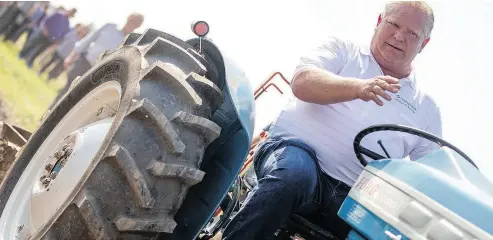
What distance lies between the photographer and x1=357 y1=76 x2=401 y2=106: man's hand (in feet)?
5.46

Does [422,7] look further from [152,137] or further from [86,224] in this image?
[86,224]

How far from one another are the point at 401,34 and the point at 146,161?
4.82 ft

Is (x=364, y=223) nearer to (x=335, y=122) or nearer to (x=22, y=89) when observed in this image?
(x=335, y=122)

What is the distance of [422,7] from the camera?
247 cm

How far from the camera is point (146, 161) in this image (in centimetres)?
157

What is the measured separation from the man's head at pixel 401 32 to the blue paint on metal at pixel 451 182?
103 centimetres

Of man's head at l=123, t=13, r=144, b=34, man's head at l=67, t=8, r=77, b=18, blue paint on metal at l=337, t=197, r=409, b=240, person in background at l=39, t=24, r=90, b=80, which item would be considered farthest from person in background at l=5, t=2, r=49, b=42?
blue paint on metal at l=337, t=197, r=409, b=240

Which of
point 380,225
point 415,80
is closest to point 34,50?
point 415,80

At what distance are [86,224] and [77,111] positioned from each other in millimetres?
933

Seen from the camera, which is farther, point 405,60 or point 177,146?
point 405,60

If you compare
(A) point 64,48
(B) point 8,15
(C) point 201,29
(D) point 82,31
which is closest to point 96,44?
(D) point 82,31

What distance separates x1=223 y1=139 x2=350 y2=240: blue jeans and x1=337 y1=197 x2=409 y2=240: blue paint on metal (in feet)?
0.96

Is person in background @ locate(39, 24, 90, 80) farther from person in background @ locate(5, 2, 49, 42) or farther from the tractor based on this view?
the tractor

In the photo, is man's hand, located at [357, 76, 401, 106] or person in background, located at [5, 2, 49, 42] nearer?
man's hand, located at [357, 76, 401, 106]
